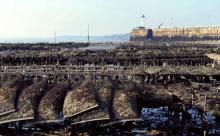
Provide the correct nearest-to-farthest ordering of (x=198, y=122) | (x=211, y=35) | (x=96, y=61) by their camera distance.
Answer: (x=198, y=122) → (x=96, y=61) → (x=211, y=35)

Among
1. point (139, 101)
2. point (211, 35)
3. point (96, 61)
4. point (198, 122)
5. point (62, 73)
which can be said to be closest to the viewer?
point (139, 101)

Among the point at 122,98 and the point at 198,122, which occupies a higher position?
the point at 122,98

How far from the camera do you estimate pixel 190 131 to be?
33.9 metres

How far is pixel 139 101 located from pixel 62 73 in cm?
1509

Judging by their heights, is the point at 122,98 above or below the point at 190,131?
above

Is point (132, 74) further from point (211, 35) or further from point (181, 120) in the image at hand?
point (211, 35)

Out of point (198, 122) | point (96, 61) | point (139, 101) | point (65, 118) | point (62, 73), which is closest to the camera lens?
point (65, 118)

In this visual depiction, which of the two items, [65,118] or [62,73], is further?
[62,73]

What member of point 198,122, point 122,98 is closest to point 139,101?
point 122,98

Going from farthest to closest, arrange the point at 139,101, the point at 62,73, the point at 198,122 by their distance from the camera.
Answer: the point at 62,73
the point at 198,122
the point at 139,101

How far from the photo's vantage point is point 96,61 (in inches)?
2881

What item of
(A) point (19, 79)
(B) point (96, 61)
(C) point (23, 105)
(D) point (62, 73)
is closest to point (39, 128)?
(C) point (23, 105)

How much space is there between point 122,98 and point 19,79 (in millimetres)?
9875

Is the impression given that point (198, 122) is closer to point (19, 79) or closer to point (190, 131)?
point (190, 131)
